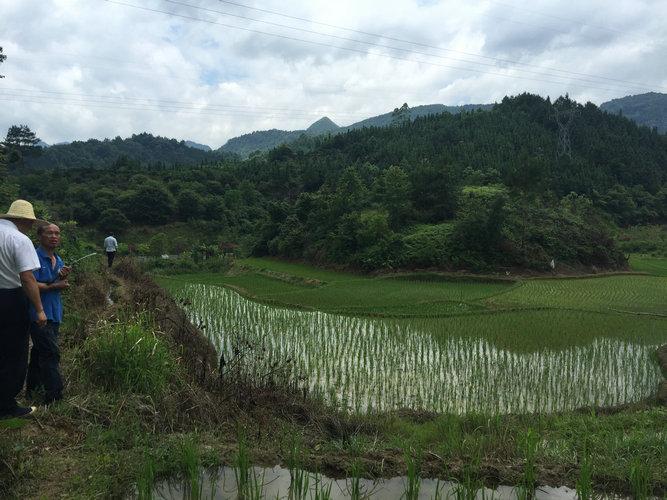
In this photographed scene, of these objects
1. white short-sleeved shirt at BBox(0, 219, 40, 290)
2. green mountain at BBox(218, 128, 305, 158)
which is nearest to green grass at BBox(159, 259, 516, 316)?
white short-sleeved shirt at BBox(0, 219, 40, 290)

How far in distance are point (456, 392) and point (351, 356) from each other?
229cm

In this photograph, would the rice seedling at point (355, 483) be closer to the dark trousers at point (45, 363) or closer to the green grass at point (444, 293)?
the dark trousers at point (45, 363)

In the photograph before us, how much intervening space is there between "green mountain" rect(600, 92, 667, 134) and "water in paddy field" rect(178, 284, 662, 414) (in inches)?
6419

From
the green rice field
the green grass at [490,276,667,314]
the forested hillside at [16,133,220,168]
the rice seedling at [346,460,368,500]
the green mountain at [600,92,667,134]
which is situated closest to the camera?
the rice seedling at [346,460,368,500]

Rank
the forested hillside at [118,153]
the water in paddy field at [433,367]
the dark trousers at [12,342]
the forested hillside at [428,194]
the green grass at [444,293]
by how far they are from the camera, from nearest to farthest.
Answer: the dark trousers at [12,342] < the water in paddy field at [433,367] < the green grass at [444,293] < the forested hillside at [428,194] < the forested hillside at [118,153]

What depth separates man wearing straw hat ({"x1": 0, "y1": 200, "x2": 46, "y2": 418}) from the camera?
336cm

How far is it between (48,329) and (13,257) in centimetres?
79

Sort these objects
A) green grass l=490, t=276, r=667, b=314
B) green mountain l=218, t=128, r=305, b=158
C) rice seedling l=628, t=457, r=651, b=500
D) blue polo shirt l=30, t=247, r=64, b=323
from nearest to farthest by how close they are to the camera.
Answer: rice seedling l=628, t=457, r=651, b=500 → blue polo shirt l=30, t=247, r=64, b=323 → green grass l=490, t=276, r=667, b=314 → green mountain l=218, t=128, r=305, b=158

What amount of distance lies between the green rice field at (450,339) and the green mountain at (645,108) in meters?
158

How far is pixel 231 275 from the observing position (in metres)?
22.0

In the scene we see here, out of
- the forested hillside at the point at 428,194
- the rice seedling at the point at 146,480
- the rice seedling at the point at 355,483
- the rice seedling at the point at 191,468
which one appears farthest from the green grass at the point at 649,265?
the rice seedling at the point at 146,480

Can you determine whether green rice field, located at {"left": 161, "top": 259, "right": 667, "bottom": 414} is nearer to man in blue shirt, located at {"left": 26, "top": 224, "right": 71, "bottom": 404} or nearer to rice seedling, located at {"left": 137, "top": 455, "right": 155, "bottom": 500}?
man in blue shirt, located at {"left": 26, "top": 224, "right": 71, "bottom": 404}

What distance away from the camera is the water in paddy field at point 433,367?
658 centimetres

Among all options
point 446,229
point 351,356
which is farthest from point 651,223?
point 351,356
